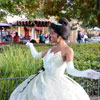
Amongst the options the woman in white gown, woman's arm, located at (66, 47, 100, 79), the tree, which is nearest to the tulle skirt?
the woman in white gown

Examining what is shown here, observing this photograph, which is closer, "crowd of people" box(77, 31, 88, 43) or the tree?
the tree

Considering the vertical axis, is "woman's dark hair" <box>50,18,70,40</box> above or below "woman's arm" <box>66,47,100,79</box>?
above

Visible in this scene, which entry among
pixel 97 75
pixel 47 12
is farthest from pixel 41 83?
pixel 47 12

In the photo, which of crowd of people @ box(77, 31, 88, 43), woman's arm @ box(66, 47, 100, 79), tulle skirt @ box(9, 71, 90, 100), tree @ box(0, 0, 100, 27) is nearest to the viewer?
woman's arm @ box(66, 47, 100, 79)

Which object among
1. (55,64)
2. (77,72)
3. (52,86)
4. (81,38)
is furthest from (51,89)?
(81,38)

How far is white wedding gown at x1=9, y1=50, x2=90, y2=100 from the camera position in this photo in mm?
2152

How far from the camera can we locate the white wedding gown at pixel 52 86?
2152 mm

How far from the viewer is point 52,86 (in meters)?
2.19

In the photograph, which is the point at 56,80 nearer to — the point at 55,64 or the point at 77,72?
the point at 55,64

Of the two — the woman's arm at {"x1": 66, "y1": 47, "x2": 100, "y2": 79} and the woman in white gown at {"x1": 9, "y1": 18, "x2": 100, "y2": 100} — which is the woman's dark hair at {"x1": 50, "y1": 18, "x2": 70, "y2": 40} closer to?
the woman in white gown at {"x1": 9, "y1": 18, "x2": 100, "y2": 100}

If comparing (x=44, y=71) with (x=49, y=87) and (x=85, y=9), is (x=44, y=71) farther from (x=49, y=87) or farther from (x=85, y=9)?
(x=85, y=9)

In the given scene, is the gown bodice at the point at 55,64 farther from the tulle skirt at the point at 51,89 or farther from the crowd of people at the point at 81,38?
the crowd of people at the point at 81,38

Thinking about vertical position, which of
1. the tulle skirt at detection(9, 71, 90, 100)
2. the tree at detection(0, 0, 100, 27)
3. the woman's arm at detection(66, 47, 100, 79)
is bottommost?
the tulle skirt at detection(9, 71, 90, 100)

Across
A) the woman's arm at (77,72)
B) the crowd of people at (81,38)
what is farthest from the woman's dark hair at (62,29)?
the crowd of people at (81,38)
